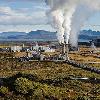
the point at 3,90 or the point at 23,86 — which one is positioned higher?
the point at 23,86

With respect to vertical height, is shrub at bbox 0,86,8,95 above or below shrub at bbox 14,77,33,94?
below

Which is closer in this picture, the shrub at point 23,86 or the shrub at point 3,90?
the shrub at point 3,90

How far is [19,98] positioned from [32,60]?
57040 mm

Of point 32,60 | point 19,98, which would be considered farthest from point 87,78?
point 32,60

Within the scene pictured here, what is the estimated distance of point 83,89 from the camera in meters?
47.6

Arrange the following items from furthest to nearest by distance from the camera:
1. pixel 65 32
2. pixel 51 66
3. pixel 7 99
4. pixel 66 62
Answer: pixel 65 32, pixel 66 62, pixel 51 66, pixel 7 99

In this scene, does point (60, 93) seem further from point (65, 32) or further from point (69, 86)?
point (65, 32)

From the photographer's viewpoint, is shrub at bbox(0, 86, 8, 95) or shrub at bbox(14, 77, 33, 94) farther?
shrub at bbox(14, 77, 33, 94)

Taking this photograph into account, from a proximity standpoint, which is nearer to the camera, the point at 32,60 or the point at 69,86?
the point at 69,86

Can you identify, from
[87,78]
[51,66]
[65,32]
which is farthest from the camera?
[65,32]

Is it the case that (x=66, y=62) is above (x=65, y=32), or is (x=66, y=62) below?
below

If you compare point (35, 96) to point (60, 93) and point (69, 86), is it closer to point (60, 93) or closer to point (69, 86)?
point (60, 93)

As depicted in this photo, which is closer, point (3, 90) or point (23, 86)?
point (3, 90)

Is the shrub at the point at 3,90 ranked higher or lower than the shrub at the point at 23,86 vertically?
lower
